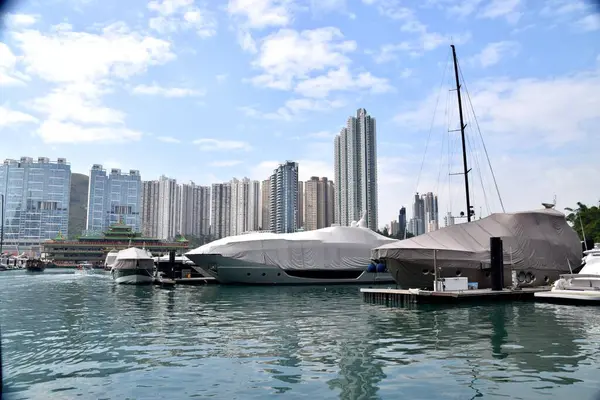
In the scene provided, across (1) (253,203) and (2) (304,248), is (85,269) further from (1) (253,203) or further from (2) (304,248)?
(2) (304,248)

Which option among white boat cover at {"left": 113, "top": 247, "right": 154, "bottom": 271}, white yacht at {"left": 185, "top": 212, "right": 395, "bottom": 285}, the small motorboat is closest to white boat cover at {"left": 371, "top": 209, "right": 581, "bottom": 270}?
white yacht at {"left": 185, "top": 212, "right": 395, "bottom": 285}

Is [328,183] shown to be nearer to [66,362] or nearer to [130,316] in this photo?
[130,316]

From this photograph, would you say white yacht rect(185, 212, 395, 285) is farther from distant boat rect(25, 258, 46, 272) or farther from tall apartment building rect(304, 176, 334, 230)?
distant boat rect(25, 258, 46, 272)

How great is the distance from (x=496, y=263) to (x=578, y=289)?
4.40 metres

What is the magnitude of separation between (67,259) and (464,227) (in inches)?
5566

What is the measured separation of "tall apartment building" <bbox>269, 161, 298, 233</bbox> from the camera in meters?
122

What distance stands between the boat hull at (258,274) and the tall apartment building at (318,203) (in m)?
68.2

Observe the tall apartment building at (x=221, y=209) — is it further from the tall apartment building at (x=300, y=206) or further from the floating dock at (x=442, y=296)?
the floating dock at (x=442, y=296)

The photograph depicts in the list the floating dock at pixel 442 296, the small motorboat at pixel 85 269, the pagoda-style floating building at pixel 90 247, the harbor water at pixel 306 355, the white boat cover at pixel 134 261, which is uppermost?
the pagoda-style floating building at pixel 90 247

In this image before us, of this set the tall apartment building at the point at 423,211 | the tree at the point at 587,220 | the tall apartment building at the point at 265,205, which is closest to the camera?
the tree at the point at 587,220

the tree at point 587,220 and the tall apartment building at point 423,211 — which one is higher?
the tall apartment building at point 423,211

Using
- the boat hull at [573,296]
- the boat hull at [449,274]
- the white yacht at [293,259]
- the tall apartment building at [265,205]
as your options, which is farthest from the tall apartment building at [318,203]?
the boat hull at [573,296]

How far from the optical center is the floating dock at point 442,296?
26500mm

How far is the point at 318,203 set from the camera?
123 metres
